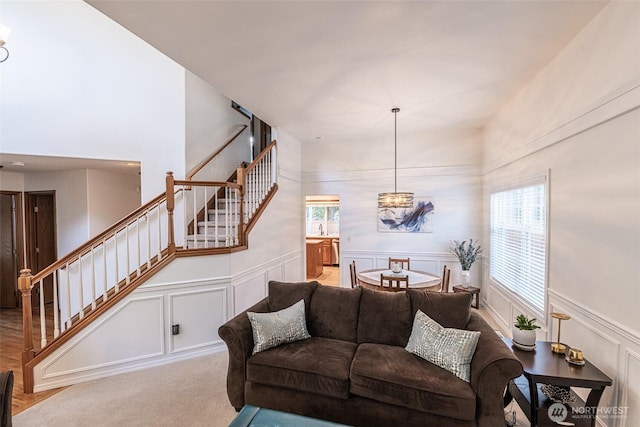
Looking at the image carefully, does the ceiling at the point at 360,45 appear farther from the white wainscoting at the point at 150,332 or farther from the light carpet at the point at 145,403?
the light carpet at the point at 145,403

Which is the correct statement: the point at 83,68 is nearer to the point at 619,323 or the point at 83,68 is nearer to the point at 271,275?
the point at 271,275

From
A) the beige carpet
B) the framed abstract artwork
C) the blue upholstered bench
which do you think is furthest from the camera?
the framed abstract artwork

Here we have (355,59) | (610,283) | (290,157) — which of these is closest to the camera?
(610,283)

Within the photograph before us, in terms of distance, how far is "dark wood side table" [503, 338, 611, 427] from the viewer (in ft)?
6.09

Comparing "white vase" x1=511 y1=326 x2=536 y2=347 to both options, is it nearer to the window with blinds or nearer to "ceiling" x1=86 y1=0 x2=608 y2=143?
the window with blinds

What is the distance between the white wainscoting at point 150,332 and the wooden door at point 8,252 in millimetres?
3790

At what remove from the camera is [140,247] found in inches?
162

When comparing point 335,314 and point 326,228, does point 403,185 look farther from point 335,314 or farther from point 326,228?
point 326,228

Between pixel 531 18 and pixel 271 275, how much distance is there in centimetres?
437

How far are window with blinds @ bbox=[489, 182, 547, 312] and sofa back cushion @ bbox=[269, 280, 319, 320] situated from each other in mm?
2409

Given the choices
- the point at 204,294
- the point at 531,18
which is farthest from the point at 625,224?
the point at 204,294

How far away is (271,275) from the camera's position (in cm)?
473

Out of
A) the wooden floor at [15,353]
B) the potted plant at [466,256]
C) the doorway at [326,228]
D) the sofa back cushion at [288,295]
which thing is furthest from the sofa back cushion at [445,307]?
the doorway at [326,228]

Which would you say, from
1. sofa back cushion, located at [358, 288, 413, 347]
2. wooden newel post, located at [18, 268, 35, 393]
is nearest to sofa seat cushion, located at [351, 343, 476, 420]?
sofa back cushion, located at [358, 288, 413, 347]
